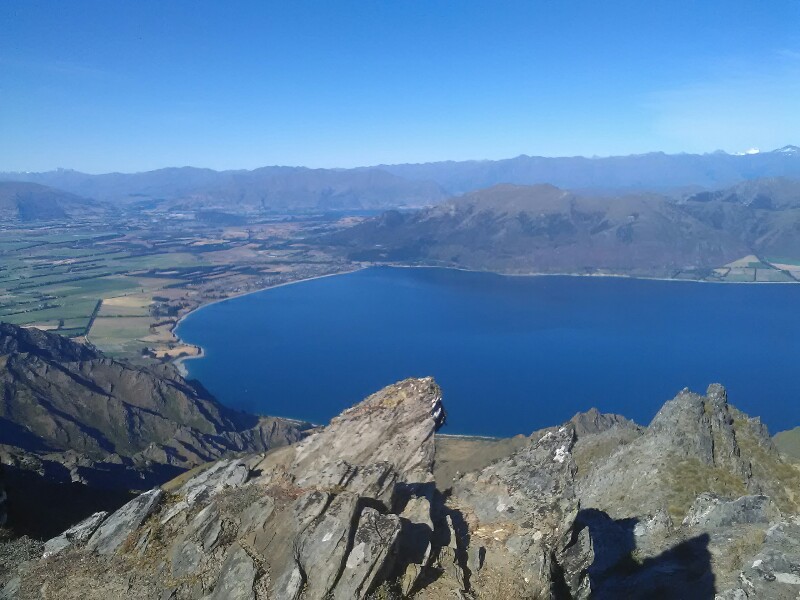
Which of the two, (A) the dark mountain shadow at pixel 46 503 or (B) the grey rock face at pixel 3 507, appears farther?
(A) the dark mountain shadow at pixel 46 503

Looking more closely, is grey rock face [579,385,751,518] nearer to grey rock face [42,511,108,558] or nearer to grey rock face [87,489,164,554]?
grey rock face [87,489,164,554]

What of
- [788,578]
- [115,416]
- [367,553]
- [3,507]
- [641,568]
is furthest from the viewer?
[115,416]

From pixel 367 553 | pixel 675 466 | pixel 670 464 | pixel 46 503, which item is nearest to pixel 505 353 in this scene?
pixel 670 464

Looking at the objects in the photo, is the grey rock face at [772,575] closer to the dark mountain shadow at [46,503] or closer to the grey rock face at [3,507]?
the dark mountain shadow at [46,503]

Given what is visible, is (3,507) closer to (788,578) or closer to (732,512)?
(788,578)

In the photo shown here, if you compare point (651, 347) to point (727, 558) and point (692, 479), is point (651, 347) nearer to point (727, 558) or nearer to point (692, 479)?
point (692, 479)

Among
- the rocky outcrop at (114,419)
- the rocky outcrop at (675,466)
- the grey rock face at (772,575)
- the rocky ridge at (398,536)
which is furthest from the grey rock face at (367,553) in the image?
the rocky outcrop at (114,419)

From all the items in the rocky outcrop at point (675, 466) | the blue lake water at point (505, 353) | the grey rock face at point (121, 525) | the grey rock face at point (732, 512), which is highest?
the grey rock face at point (121, 525)
